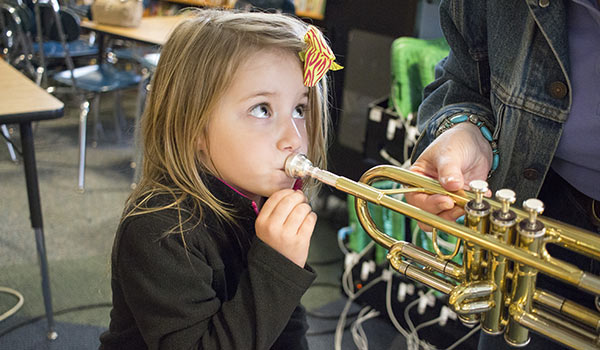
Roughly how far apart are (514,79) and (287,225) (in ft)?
1.30

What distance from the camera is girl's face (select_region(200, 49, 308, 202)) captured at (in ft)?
2.86

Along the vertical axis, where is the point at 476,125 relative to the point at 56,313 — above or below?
above

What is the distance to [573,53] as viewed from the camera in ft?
2.62

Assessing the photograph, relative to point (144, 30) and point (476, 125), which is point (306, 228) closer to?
point (476, 125)

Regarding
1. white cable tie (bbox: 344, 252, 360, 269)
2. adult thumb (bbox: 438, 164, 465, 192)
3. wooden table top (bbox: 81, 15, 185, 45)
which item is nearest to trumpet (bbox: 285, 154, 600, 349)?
adult thumb (bbox: 438, 164, 465, 192)

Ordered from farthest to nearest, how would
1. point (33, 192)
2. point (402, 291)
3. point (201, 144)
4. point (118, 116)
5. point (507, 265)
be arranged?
point (118, 116)
point (402, 291)
point (33, 192)
point (201, 144)
point (507, 265)

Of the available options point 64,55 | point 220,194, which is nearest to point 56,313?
point 220,194

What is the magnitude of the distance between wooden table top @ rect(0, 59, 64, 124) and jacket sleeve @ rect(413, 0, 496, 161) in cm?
97

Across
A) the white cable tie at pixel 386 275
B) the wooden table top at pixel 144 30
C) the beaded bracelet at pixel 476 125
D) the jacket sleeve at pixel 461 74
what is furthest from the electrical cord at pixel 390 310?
the wooden table top at pixel 144 30

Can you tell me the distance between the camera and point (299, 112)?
95 centimetres

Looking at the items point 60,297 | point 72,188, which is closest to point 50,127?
point 72,188

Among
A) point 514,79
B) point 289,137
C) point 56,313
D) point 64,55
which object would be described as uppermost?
point 514,79

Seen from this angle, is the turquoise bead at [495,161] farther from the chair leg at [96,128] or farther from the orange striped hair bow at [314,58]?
the chair leg at [96,128]

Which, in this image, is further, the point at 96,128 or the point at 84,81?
the point at 96,128
